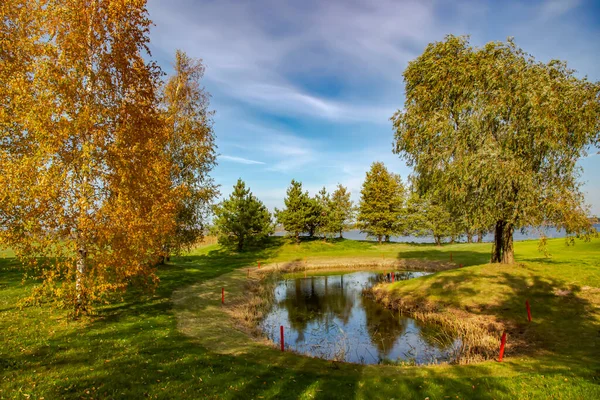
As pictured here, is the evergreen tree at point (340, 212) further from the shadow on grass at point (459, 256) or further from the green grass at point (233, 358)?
the green grass at point (233, 358)

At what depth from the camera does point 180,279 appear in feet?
94.8

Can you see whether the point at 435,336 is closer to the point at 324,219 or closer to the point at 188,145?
the point at 188,145

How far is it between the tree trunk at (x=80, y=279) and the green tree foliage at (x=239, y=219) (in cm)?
3775

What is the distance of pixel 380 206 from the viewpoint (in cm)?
6756

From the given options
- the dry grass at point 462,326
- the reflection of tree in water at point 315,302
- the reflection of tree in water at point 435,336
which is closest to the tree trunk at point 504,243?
the dry grass at point 462,326

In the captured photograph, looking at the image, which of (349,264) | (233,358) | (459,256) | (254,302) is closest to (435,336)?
(233,358)

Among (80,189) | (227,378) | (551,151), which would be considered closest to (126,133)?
(80,189)

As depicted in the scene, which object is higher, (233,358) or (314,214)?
(314,214)

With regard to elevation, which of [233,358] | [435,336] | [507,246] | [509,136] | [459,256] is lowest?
[435,336]

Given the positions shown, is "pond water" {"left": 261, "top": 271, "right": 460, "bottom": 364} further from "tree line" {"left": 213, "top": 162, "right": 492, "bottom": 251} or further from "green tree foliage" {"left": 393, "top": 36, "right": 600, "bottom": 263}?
"tree line" {"left": 213, "top": 162, "right": 492, "bottom": 251}

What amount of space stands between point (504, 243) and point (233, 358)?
71.4ft

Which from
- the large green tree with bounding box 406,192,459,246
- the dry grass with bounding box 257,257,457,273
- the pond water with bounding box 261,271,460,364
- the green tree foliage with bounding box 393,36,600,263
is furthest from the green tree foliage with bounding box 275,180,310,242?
the green tree foliage with bounding box 393,36,600,263

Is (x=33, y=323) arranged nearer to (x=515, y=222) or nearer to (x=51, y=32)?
(x=51, y=32)

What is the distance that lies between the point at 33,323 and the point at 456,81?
2918 centimetres
